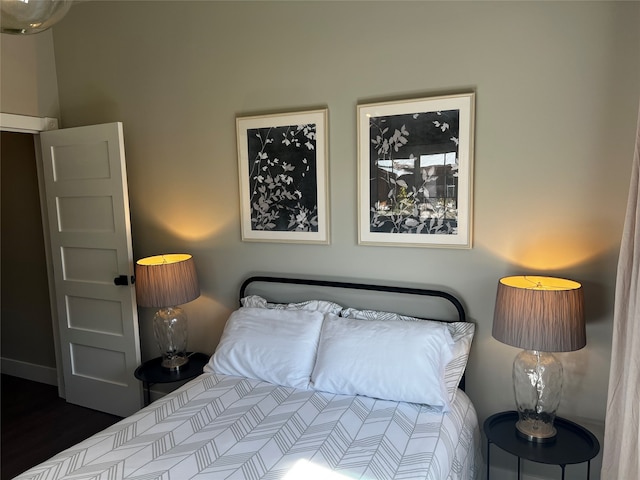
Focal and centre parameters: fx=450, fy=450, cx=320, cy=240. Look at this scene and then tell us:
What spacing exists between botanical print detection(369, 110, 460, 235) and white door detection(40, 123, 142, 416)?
167 cm

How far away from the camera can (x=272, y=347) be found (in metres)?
2.35

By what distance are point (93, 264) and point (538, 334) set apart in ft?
9.28

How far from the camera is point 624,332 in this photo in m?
1.76

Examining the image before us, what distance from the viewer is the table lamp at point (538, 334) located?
1840mm

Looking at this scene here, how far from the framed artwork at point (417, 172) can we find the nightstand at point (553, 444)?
85 cm

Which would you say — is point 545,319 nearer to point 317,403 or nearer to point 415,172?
point 415,172

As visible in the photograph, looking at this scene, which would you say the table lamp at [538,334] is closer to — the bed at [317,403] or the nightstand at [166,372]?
the bed at [317,403]

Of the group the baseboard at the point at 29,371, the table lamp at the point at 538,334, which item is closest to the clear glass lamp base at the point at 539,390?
the table lamp at the point at 538,334

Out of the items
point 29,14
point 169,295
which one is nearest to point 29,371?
point 169,295

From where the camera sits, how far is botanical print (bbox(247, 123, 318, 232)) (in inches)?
101

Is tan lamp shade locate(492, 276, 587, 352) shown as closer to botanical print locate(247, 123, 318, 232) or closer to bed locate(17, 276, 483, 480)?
bed locate(17, 276, 483, 480)

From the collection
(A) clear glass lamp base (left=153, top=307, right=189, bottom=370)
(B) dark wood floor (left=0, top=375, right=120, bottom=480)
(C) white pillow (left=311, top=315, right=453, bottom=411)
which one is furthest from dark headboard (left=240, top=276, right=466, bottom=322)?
(B) dark wood floor (left=0, top=375, right=120, bottom=480)

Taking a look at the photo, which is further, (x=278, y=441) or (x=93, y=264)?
(x=93, y=264)

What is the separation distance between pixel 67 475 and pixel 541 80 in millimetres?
2498
